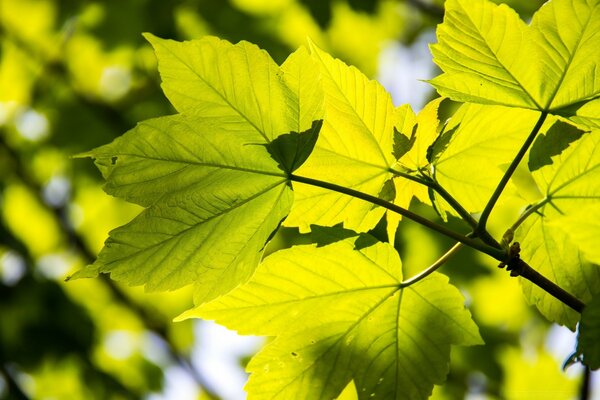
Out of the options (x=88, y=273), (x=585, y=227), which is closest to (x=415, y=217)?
(x=585, y=227)

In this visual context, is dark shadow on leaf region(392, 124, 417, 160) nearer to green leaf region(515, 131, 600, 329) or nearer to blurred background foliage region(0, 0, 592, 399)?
green leaf region(515, 131, 600, 329)

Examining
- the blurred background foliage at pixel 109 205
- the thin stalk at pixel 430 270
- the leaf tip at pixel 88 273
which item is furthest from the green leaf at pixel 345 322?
the blurred background foliage at pixel 109 205

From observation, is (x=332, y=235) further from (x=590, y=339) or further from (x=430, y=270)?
(x=590, y=339)

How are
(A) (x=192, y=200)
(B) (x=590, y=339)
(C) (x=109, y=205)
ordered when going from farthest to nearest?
(C) (x=109, y=205), (A) (x=192, y=200), (B) (x=590, y=339)

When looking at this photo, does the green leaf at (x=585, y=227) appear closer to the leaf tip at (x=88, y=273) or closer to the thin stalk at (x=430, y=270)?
the thin stalk at (x=430, y=270)

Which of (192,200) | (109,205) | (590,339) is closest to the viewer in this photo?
(590,339)

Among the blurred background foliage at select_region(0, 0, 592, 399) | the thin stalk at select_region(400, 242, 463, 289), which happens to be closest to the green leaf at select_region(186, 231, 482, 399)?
the thin stalk at select_region(400, 242, 463, 289)
